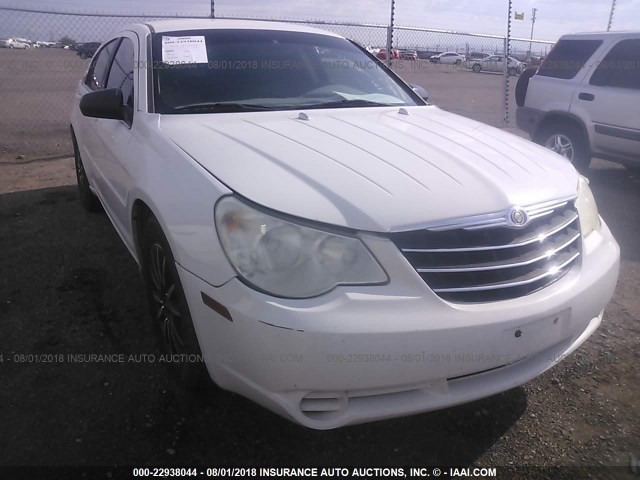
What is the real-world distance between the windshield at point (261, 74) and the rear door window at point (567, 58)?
12.3ft

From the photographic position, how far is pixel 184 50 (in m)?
3.21

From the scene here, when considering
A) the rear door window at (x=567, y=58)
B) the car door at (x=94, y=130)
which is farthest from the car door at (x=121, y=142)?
the rear door window at (x=567, y=58)

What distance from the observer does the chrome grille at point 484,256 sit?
1.90 m

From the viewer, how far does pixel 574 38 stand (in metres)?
6.64

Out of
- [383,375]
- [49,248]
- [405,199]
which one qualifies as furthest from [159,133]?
[49,248]

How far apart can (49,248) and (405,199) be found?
124 inches

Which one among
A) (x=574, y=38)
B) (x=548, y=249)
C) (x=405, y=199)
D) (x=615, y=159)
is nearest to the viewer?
(x=405, y=199)

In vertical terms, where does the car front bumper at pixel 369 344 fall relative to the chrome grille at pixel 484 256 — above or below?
below

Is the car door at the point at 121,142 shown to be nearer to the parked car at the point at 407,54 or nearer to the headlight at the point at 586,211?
the headlight at the point at 586,211

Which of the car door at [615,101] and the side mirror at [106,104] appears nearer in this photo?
the side mirror at [106,104]

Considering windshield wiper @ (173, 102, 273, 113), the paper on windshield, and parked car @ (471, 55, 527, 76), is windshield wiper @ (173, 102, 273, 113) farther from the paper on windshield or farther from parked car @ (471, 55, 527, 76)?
parked car @ (471, 55, 527, 76)

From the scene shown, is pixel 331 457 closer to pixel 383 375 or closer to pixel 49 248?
pixel 383 375

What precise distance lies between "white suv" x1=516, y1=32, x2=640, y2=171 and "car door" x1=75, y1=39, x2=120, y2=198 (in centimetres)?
505

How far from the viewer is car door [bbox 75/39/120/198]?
3666 millimetres
